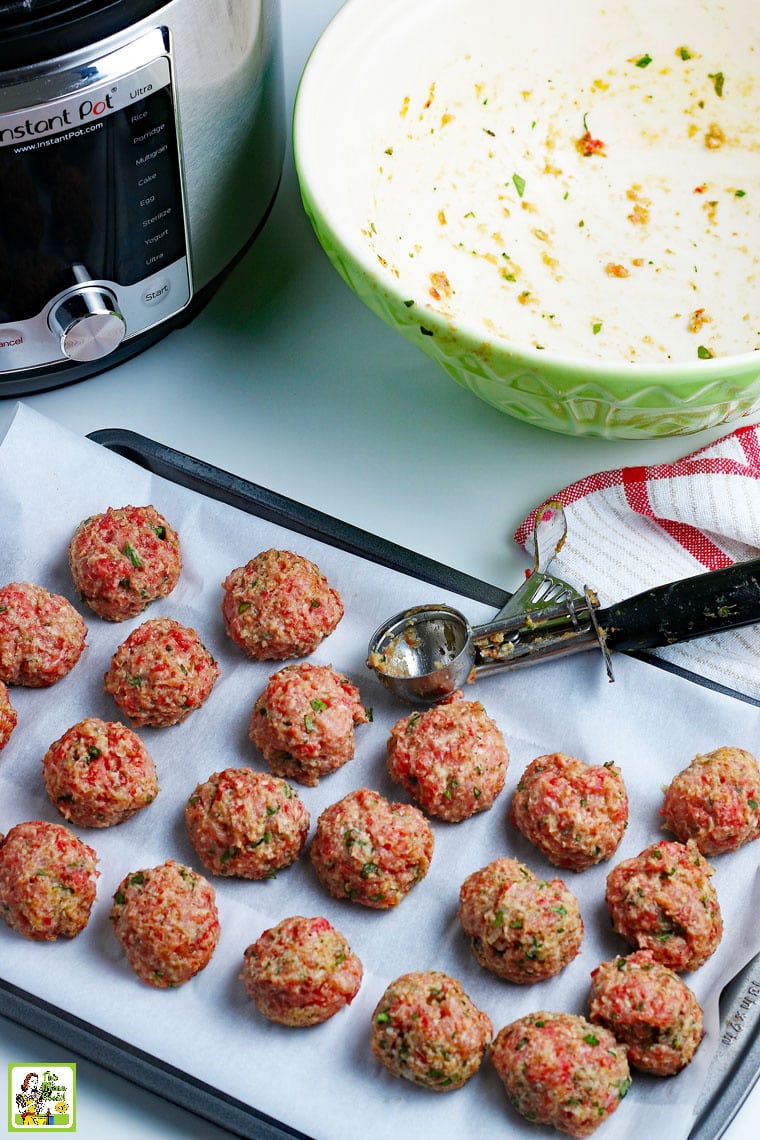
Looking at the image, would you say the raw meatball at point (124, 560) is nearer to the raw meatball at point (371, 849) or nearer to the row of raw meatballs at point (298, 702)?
the row of raw meatballs at point (298, 702)

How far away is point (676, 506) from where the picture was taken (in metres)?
1.88

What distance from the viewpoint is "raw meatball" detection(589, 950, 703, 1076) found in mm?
1489

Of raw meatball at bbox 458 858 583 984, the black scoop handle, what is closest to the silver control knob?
the black scoop handle

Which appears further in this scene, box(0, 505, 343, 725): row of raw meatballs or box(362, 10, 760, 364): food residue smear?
box(362, 10, 760, 364): food residue smear

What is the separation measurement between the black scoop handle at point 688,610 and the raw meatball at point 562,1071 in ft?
1.63

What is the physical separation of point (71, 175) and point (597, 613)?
0.86 meters

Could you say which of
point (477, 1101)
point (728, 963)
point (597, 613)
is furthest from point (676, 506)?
point (477, 1101)

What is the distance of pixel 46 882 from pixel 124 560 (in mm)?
449

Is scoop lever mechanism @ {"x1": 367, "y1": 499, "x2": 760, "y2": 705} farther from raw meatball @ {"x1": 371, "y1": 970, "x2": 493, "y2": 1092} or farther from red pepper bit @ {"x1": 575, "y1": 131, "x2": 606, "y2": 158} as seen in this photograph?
red pepper bit @ {"x1": 575, "y1": 131, "x2": 606, "y2": 158}

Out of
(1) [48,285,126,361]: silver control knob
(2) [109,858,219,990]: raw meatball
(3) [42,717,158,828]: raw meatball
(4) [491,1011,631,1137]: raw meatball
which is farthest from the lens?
(1) [48,285,126,361]: silver control knob

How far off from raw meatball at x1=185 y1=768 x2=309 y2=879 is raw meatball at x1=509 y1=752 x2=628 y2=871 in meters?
0.28

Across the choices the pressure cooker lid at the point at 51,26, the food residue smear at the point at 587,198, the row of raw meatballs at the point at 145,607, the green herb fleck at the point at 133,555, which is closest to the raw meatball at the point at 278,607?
the row of raw meatballs at the point at 145,607

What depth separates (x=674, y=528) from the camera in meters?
1.91

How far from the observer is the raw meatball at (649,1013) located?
1.49 m
